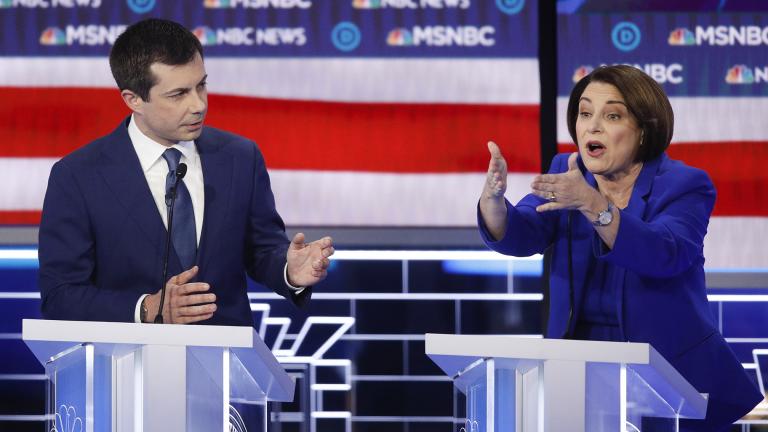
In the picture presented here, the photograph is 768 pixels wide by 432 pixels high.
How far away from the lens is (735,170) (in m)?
4.63

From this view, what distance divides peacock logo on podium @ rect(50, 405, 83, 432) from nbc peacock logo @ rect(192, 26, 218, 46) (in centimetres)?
278

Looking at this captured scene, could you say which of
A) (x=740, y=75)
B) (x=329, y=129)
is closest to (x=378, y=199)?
(x=329, y=129)

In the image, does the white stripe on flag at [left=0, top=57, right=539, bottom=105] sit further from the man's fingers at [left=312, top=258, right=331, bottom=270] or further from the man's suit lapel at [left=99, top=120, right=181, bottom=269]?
the man's fingers at [left=312, top=258, right=331, bottom=270]

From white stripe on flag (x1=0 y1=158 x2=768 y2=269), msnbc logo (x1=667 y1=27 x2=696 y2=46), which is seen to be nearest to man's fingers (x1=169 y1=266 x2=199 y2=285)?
white stripe on flag (x1=0 y1=158 x2=768 y2=269)

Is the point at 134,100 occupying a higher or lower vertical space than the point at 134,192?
higher

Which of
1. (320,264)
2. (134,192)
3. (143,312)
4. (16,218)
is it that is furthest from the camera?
(16,218)

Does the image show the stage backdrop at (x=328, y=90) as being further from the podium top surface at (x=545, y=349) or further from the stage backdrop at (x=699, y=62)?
the podium top surface at (x=545, y=349)

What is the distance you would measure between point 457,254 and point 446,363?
99.6 inches

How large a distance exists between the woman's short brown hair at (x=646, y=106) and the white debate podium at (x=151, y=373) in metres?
1.18

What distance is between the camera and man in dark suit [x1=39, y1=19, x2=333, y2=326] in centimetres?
275

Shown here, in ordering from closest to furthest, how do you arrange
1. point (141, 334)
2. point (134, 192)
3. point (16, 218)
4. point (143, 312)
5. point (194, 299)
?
point (141, 334) < point (194, 299) < point (143, 312) < point (134, 192) < point (16, 218)

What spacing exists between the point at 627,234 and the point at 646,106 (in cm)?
41

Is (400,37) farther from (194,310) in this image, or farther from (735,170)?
(194,310)

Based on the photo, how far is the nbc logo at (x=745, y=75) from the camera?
15.2ft
